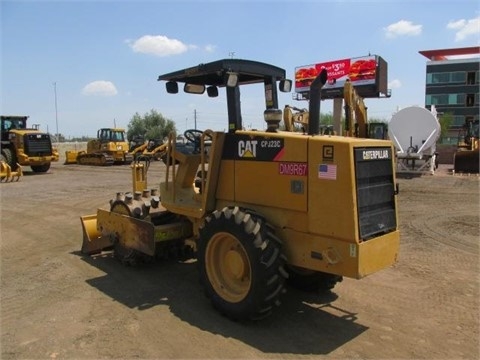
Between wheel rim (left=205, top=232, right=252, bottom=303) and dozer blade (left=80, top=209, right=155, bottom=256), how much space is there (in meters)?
1.15

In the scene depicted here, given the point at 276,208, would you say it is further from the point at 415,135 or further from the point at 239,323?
the point at 415,135

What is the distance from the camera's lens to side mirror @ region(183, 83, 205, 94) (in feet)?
20.8

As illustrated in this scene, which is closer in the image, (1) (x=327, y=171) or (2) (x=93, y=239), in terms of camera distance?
(1) (x=327, y=171)

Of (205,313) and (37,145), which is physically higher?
(37,145)

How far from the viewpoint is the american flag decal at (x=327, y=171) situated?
13.8 ft

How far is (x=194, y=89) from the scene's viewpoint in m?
6.41

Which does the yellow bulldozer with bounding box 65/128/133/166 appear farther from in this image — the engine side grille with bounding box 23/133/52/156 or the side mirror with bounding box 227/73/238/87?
the side mirror with bounding box 227/73/238/87

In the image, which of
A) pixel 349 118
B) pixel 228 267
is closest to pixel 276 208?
pixel 228 267

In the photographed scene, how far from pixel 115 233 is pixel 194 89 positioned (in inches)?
90.8

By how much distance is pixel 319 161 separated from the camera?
4.29 metres

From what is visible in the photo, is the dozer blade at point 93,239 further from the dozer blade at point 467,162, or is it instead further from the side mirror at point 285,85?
the dozer blade at point 467,162

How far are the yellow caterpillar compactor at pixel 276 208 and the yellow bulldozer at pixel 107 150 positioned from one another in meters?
22.8

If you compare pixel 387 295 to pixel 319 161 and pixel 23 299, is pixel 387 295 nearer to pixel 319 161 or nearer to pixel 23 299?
pixel 319 161

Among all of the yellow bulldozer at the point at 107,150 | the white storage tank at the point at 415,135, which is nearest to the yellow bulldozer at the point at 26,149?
the yellow bulldozer at the point at 107,150
